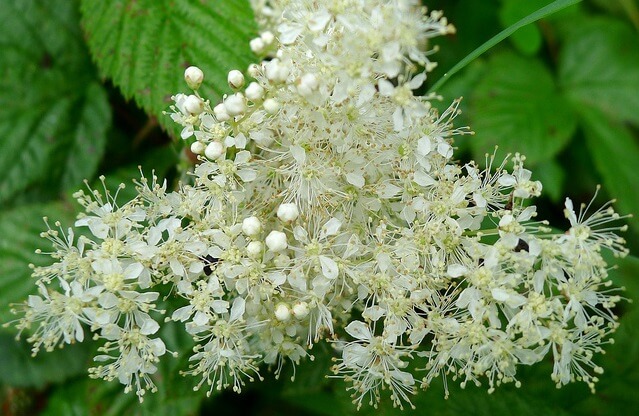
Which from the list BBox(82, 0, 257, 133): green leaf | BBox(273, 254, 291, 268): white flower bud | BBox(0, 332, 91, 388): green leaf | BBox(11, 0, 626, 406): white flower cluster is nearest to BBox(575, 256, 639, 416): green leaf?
BBox(11, 0, 626, 406): white flower cluster

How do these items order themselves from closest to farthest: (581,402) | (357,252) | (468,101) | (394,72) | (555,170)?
(394,72) → (357,252) → (581,402) → (555,170) → (468,101)

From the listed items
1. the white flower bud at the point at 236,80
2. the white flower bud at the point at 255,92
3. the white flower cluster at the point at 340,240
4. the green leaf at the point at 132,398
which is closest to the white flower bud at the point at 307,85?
the white flower cluster at the point at 340,240

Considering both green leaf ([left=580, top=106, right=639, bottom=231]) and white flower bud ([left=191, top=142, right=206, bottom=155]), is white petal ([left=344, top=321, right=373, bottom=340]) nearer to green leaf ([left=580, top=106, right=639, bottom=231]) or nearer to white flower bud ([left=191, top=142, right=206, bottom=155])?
white flower bud ([left=191, top=142, right=206, bottom=155])

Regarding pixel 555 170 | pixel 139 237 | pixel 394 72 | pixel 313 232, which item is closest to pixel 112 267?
pixel 139 237

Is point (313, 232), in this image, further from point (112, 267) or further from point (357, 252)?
point (112, 267)

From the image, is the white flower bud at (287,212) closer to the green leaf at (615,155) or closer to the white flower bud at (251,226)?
the white flower bud at (251,226)

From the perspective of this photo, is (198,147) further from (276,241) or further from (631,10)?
(631,10)

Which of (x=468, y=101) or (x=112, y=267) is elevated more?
(x=112, y=267)
